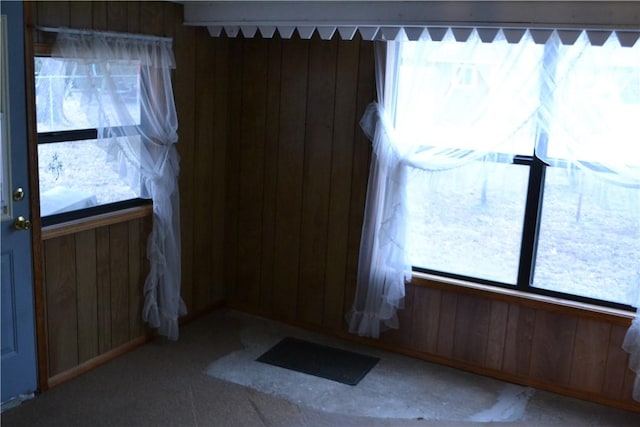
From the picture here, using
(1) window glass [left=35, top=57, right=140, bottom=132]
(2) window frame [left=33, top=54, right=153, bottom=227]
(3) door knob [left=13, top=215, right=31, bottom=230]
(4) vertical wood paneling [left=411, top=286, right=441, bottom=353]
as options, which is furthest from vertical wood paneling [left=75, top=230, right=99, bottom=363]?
(4) vertical wood paneling [left=411, top=286, right=441, bottom=353]

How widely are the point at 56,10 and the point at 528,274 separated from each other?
112 inches

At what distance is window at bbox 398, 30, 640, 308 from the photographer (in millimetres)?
3502

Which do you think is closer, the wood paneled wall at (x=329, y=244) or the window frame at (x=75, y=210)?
the window frame at (x=75, y=210)

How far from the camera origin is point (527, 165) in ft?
12.4

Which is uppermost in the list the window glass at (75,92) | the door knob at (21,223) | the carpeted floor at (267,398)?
the window glass at (75,92)

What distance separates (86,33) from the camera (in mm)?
3441

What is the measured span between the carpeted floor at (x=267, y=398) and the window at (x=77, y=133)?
0.93m

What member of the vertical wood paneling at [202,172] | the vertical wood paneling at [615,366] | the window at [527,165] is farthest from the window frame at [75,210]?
the vertical wood paneling at [615,366]

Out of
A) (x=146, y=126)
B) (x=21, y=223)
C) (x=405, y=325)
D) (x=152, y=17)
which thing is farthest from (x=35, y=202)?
(x=405, y=325)

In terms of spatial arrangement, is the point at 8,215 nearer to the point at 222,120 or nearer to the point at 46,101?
the point at 46,101

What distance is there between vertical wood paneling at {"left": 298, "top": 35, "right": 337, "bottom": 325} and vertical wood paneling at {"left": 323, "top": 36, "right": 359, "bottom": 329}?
0.04 metres

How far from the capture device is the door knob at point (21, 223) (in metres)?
3.28

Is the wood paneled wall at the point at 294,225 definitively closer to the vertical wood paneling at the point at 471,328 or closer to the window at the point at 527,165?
the vertical wood paneling at the point at 471,328

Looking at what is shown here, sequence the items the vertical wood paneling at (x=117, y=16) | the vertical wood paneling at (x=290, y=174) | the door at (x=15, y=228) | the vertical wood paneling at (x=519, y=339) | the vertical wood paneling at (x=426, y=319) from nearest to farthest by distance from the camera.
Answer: the door at (x=15, y=228) < the vertical wood paneling at (x=117, y=16) < the vertical wood paneling at (x=519, y=339) < the vertical wood paneling at (x=426, y=319) < the vertical wood paneling at (x=290, y=174)
